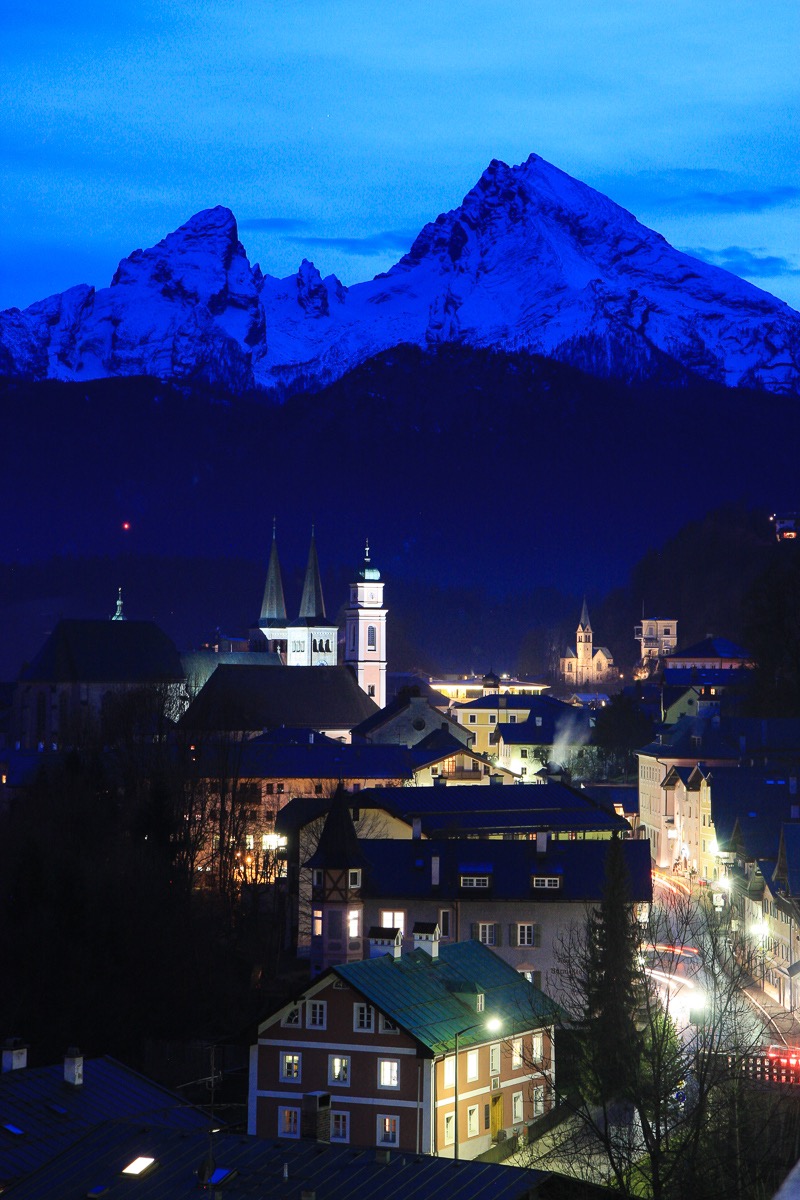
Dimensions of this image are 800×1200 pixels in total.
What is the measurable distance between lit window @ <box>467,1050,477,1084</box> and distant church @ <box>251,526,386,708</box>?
11648cm

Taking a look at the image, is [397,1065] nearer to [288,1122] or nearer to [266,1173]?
[288,1122]

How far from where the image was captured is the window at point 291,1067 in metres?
48.7

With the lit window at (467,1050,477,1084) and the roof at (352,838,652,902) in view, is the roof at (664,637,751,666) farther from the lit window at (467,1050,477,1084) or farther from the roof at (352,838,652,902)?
the lit window at (467,1050,477,1084)

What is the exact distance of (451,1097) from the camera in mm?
47625

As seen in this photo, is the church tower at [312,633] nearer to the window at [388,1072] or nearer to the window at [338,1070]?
the window at [338,1070]

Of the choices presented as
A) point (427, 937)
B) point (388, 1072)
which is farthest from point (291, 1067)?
point (427, 937)

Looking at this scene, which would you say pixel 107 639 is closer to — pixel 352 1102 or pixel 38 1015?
pixel 38 1015

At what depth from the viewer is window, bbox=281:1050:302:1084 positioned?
48719mm

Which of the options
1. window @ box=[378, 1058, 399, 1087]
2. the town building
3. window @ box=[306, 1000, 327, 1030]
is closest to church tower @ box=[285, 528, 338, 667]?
the town building

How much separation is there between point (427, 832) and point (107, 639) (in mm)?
94534

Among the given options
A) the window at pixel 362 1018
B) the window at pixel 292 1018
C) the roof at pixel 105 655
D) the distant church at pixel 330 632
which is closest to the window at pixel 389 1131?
the window at pixel 362 1018

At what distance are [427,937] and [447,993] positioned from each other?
25.7 ft

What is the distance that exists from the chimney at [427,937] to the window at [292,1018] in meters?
4.59

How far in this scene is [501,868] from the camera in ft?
217
